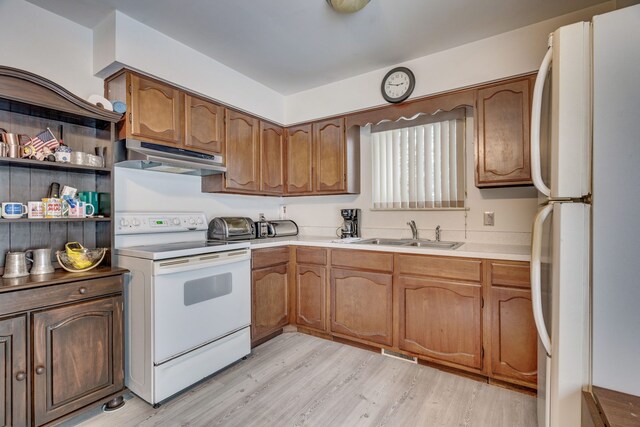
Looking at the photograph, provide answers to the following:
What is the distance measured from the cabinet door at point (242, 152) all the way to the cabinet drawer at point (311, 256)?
0.77 m

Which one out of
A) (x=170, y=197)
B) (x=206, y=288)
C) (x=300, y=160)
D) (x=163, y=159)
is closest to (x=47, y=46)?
(x=163, y=159)

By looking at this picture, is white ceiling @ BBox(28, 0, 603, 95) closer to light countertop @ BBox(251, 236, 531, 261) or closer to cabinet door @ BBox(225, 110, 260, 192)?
cabinet door @ BBox(225, 110, 260, 192)

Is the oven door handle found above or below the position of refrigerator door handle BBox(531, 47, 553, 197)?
below

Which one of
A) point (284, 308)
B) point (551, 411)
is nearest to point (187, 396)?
point (284, 308)

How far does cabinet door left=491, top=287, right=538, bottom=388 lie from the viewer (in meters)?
1.85

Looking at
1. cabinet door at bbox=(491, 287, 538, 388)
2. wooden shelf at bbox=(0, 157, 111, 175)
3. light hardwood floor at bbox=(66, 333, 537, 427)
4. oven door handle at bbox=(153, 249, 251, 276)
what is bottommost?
light hardwood floor at bbox=(66, 333, 537, 427)

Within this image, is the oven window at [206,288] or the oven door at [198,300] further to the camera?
the oven window at [206,288]

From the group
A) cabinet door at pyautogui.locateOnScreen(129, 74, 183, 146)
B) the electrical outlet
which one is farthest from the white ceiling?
the electrical outlet

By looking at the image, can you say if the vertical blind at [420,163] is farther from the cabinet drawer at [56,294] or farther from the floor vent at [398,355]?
the cabinet drawer at [56,294]

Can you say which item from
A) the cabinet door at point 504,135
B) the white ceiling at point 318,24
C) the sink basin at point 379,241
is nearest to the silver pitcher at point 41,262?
the white ceiling at point 318,24

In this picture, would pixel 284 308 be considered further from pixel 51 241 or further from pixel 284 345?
pixel 51 241

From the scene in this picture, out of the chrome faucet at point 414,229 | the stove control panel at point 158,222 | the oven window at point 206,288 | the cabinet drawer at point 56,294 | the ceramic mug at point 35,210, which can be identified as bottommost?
the oven window at point 206,288

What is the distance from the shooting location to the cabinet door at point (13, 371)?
1402mm

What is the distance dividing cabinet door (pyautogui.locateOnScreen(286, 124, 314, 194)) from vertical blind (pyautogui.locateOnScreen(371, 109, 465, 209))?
66cm
